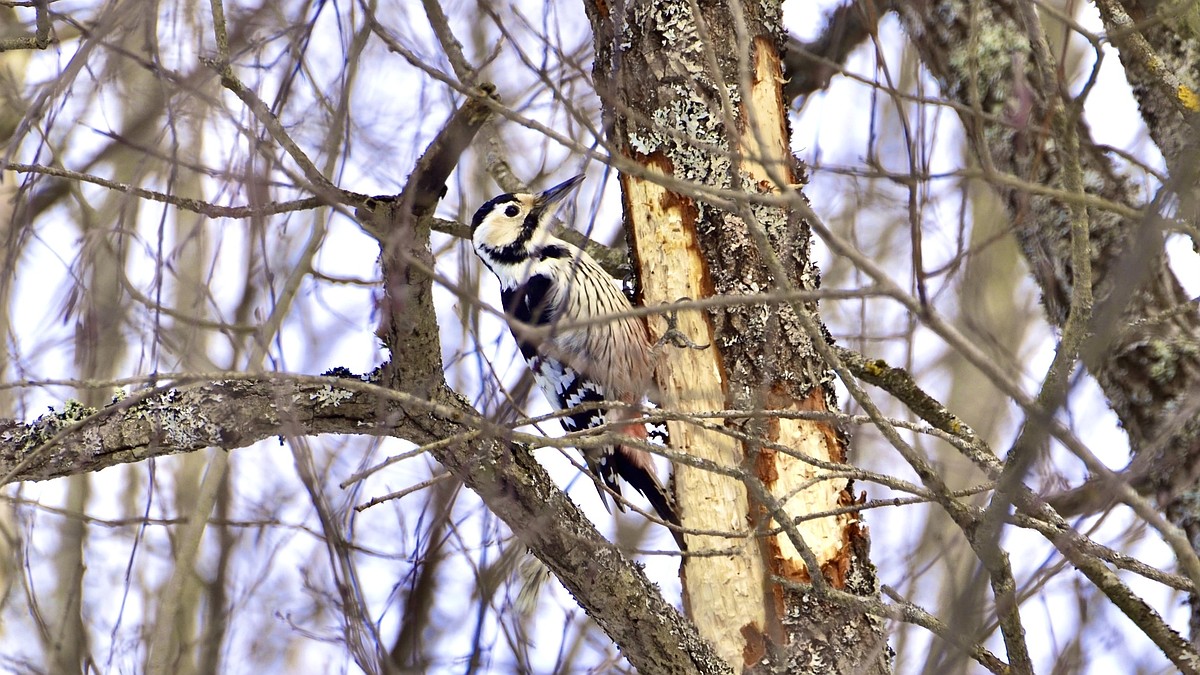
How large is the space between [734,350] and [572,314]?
1.17 m

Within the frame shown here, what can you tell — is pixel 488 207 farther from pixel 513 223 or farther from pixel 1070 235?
pixel 1070 235

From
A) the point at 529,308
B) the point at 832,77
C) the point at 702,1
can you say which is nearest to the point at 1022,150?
the point at 832,77

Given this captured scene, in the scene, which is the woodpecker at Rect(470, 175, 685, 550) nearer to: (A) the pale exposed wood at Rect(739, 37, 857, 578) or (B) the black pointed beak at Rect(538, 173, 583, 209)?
(B) the black pointed beak at Rect(538, 173, 583, 209)

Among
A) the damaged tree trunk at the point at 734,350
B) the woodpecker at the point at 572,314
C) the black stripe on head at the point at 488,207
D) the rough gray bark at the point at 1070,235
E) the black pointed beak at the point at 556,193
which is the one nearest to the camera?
the damaged tree trunk at the point at 734,350

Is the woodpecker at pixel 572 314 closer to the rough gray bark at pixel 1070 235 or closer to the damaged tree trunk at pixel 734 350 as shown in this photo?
the damaged tree trunk at pixel 734 350

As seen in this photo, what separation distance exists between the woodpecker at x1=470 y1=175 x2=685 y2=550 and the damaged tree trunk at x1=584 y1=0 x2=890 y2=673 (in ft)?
1.55

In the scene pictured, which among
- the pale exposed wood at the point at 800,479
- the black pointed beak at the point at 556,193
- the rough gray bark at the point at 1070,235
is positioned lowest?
the pale exposed wood at the point at 800,479

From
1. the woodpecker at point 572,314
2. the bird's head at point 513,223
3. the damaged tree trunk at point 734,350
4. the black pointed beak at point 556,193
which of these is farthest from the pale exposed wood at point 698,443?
the bird's head at point 513,223

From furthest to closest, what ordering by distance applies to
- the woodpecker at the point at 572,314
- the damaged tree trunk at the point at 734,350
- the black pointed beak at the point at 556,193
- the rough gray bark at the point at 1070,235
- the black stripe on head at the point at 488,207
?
1. the black stripe on head at the point at 488,207
2. the black pointed beak at the point at 556,193
3. the woodpecker at the point at 572,314
4. the rough gray bark at the point at 1070,235
5. the damaged tree trunk at the point at 734,350

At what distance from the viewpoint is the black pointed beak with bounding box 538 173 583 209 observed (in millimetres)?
3692

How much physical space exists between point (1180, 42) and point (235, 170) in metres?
2.46

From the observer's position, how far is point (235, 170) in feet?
5.93

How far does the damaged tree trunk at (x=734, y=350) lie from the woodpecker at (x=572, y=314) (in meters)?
0.47

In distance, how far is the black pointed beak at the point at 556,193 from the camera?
369 cm
